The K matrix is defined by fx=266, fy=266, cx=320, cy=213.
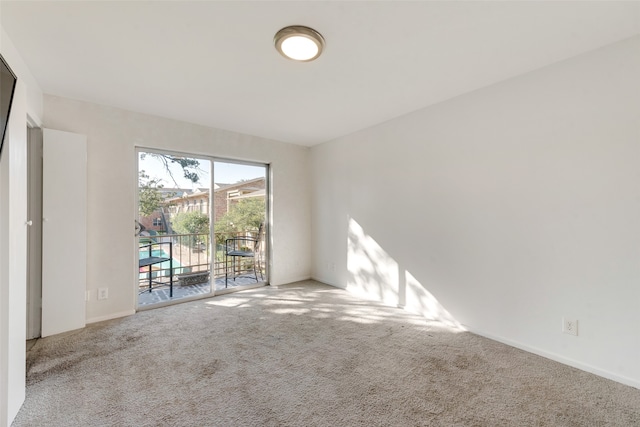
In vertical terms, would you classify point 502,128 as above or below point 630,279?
above

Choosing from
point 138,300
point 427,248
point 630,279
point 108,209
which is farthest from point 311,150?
point 630,279

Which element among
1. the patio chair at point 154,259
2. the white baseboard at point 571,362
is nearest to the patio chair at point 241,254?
the patio chair at point 154,259

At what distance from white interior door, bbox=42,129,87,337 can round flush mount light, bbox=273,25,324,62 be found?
7.93ft

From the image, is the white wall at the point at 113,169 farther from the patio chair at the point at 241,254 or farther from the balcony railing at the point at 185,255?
the patio chair at the point at 241,254

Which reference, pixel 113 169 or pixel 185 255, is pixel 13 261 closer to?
pixel 113 169

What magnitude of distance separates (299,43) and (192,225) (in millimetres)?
2805

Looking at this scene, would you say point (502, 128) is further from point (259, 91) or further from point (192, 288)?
point (192, 288)

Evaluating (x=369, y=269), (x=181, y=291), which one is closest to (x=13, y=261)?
(x=181, y=291)

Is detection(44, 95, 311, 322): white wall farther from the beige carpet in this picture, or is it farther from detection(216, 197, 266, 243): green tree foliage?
detection(216, 197, 266, 243): green tree foliage

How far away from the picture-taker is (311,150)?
190 inches

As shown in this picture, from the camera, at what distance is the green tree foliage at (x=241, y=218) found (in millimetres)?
4027

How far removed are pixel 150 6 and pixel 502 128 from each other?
114 inches

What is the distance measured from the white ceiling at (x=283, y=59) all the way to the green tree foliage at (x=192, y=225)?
1.43 meters

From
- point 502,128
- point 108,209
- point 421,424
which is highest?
point 502,128
